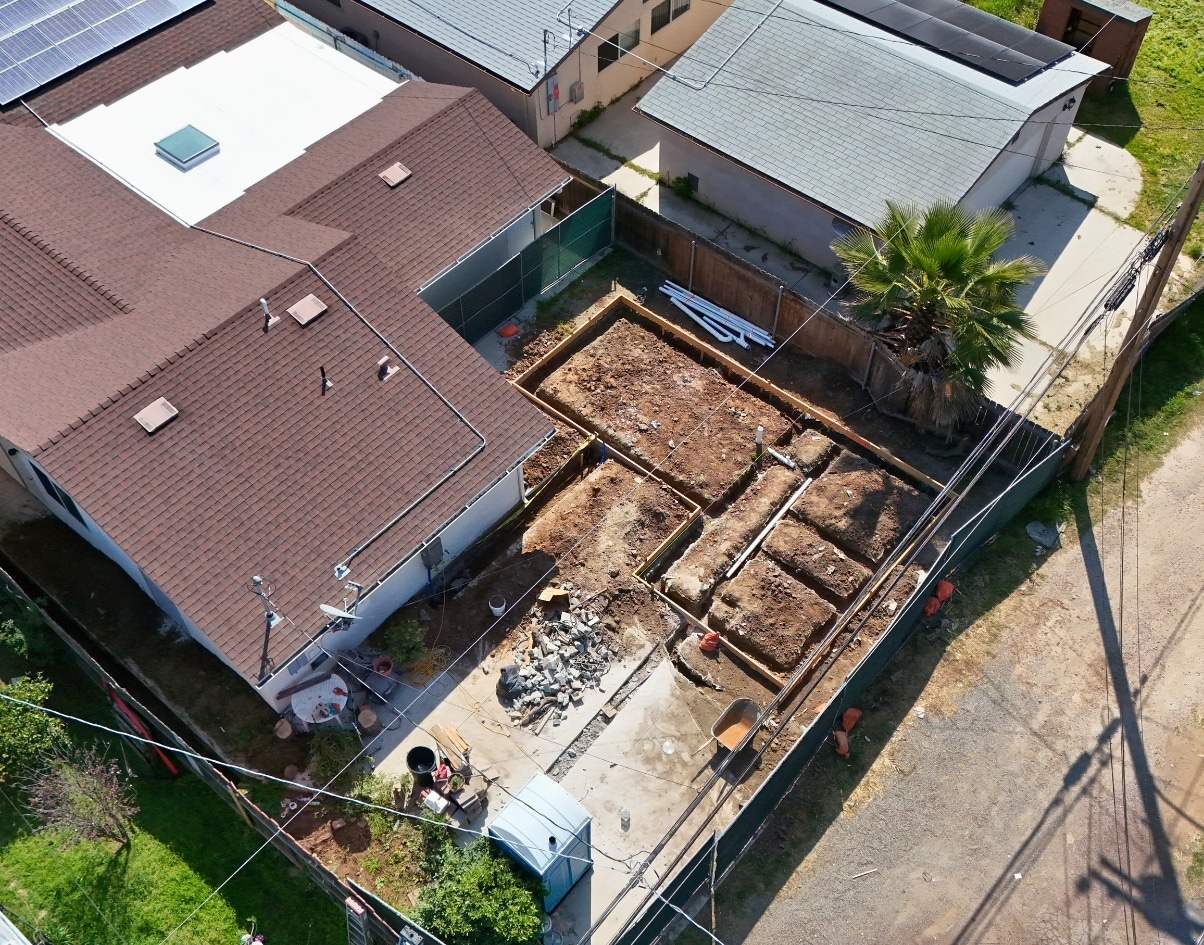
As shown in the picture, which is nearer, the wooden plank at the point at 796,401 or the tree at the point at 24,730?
the tree at the point at 24,730

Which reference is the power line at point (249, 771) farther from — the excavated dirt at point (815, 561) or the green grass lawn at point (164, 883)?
the excavated dirt at point (815, 561)

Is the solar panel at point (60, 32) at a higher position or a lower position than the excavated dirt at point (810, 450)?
lower

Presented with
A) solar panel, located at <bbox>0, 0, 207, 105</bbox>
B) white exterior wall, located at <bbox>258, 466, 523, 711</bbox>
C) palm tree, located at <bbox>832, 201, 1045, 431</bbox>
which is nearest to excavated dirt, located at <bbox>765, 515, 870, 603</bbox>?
palm tree, located at <bbox>832, 201, 1045, 431</bbox>

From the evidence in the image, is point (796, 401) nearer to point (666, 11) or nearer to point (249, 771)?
point (249, 771)

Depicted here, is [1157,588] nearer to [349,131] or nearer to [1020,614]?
[1020,614]

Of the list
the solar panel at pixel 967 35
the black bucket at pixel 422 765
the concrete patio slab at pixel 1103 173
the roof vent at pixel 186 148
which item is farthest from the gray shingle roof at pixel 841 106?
the black bucket at pixel 422 765

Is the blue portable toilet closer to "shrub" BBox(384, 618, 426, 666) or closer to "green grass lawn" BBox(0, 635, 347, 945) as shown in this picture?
"green grass lawn" BBox(0, 635, 347, 945)

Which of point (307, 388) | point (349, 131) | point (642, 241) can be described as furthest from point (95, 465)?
point (642, 241)
